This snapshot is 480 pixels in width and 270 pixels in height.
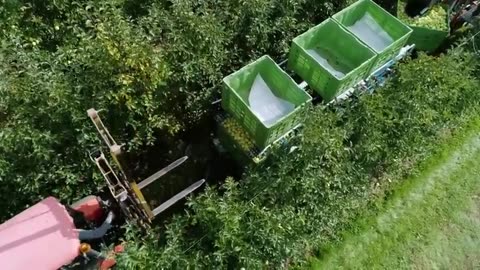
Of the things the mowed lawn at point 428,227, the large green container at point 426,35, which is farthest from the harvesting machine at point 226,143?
the mowed lawn at point 428,227

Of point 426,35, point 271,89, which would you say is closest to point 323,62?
point 271,89

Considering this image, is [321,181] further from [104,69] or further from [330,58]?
[104,69]

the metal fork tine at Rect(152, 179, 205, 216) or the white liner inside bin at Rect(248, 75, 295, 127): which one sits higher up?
the white liner inside bin at Rect(248, 75, 295, 127)

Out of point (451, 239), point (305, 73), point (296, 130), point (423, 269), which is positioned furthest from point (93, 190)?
point (451, 239)

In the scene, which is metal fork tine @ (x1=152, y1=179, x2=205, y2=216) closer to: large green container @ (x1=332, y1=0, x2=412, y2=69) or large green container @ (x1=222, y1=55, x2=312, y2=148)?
large green container @ (x1=222, y1=55, x2=312, y2=148)

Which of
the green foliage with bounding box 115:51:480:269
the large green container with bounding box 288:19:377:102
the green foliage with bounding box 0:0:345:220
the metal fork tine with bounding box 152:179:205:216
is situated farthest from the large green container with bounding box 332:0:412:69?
the metal fork tine with bounding box 152:179:205:216

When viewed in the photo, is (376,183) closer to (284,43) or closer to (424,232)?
(424,232)
